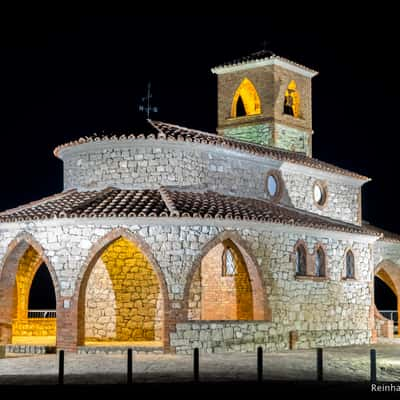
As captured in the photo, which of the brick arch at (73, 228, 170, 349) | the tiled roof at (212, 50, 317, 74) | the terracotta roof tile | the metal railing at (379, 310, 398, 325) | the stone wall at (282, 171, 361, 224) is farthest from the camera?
the metal railing at (379, 310, 398, 325)

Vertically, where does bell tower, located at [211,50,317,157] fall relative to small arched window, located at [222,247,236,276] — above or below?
above

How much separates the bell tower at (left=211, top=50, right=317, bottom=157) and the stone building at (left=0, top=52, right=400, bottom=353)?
366 cm

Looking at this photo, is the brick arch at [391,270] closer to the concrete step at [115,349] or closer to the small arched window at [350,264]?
the small arched window at [350,264]

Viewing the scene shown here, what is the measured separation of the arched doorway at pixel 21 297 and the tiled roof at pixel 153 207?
1378mm

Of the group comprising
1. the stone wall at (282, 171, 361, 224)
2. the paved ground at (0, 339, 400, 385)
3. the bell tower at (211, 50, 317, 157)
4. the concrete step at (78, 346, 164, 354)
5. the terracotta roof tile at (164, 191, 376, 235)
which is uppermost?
the bell tower at (211, 50, 317, 157)

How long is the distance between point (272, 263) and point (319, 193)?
7629mm

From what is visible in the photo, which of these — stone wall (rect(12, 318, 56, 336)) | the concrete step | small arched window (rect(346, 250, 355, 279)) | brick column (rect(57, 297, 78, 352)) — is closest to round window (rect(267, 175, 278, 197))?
small arched window (rect(346, 250, 355, 279))

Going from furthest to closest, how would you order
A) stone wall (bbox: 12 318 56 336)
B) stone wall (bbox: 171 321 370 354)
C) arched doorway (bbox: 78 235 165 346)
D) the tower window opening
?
the tower window opening, stone wall (bbox: 12 318 56 336), arched doorway (bbox: 78 235 165 346), stone wall (bbox: 171 321 370 354)

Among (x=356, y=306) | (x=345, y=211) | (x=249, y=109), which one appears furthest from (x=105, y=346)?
(x=249, y=109)

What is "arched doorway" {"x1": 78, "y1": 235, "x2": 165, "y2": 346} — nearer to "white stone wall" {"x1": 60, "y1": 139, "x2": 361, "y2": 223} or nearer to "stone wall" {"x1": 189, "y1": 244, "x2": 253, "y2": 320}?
"white stone wall" {"x1": 60, "y1": 139, "x2": 361, "y2": 223}

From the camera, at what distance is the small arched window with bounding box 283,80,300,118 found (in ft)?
125

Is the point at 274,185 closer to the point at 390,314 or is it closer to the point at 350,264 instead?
the point at 350,264

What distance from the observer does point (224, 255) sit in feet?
102

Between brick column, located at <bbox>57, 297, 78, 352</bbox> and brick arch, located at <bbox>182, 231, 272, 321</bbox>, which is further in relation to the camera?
brick arch, located at <bbox>182, 231, 272, 321</bbox>
